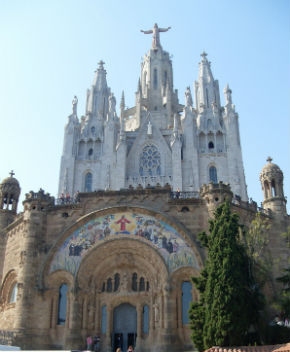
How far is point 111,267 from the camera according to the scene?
968 inches

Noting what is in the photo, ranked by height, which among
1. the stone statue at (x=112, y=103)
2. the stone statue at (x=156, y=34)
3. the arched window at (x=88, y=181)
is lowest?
the arched window at (x=88, y=181)

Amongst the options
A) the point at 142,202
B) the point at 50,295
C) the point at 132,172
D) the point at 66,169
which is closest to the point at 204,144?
the point at 132,172

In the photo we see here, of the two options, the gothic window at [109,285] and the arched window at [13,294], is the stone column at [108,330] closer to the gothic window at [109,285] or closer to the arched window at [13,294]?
the gothic window at [109,285]

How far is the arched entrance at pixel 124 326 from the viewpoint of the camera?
23.6m

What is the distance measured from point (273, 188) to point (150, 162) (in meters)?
19.0

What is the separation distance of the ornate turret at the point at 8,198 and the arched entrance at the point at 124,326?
10135 mm

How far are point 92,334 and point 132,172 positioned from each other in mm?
23421

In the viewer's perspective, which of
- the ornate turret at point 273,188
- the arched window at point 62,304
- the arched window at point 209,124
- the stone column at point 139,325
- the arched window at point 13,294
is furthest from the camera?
the arched window at point 209,124

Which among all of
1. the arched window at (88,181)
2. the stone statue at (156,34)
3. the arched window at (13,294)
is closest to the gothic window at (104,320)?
the arched window at (13,294)

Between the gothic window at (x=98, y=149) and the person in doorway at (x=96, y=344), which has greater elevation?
the gothic window at (x=98, y=149)

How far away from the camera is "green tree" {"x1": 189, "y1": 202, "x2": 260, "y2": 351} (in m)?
17.9

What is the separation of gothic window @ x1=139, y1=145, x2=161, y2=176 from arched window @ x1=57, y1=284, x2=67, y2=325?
21766mm

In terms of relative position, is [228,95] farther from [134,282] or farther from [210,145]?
[134,282]

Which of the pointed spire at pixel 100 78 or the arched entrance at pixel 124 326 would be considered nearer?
the arched entrance at pixel 124 326
